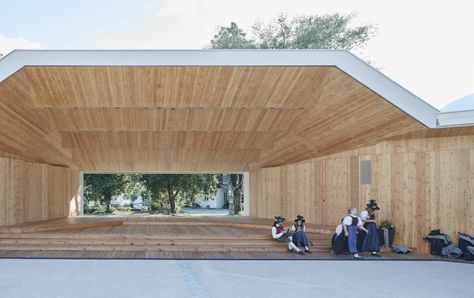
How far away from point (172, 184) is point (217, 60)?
19043 mm

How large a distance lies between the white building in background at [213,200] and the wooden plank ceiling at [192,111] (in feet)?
85.4

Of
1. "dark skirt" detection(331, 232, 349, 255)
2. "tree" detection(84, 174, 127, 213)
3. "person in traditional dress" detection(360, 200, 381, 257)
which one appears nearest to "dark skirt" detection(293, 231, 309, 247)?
"dark skirt" detection(331, 232, 349, 255)

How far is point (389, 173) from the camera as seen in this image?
11.3 meters

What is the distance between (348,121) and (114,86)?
19.4ft

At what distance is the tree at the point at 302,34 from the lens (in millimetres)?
22219

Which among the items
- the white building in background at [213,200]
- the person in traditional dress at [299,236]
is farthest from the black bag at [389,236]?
the white building in background at [213,200]

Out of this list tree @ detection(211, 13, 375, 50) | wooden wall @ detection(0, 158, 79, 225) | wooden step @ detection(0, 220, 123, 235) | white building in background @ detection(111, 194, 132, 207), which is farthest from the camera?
white building in background @ detection(111, 194, 132, 207)

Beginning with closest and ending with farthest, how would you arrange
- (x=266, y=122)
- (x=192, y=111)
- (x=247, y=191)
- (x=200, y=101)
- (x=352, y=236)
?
1. (x=352, y=236)
2. (x=200, y=101)
3. (x=192, y=111)
4. (x=266, y=122)
5. (x=247, y=191)

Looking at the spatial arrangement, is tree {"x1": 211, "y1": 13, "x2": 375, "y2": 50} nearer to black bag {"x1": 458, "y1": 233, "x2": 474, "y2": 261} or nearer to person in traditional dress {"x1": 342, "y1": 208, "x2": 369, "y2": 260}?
person in traditional dress {"x1": 342, "y1": 208, "x2": 369, "y2": 260}

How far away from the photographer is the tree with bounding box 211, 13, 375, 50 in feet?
72.9

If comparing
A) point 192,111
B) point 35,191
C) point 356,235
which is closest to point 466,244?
point 356,235

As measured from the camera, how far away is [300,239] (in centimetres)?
1036

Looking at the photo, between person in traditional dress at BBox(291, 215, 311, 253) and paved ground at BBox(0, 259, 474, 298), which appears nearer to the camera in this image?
paved ground at BBox(0, 259, 474, 298)

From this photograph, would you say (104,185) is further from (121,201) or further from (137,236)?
(121,201)
